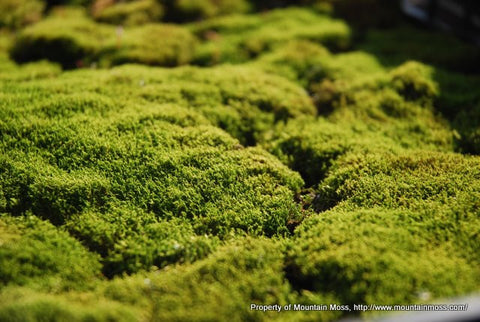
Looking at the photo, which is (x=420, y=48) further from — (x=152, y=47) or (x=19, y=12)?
(x=19, y=12)

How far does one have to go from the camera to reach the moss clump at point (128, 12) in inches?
393

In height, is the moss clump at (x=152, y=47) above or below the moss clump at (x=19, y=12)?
below

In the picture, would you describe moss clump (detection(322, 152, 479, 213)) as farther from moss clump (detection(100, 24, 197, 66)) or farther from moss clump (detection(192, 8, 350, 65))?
moss clump (detection(100, 24, 197, 66))

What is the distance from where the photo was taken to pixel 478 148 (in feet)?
20.6

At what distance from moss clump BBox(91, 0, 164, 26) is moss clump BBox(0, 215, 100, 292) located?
7.06 meters

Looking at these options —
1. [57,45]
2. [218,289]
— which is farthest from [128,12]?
[218,289]

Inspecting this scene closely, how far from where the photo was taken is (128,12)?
33.6ft

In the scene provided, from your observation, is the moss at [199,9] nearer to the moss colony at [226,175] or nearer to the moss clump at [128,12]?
the moss clump at [128,12]

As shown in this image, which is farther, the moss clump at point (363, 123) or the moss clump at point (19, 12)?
the moss clump at point (19, 12)

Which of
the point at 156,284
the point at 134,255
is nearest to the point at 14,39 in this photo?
the point at 134,255

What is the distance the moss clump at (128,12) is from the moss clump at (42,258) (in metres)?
7.06

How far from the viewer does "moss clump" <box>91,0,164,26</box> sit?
9.99 m

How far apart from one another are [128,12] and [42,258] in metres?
8.17

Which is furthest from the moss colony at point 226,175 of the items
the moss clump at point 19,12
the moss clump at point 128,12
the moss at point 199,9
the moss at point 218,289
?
the moss at point 199,9
